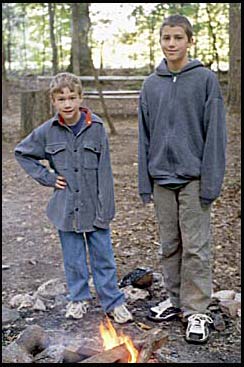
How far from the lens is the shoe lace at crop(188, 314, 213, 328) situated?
313 cm

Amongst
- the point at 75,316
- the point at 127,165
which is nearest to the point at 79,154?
the point at 75,316

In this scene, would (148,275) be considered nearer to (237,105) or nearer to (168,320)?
(168,320)

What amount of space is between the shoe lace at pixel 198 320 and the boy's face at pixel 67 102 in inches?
47.0

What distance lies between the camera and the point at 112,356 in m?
2.58

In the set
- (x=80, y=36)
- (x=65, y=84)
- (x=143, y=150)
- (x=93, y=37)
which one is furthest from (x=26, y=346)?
(x=93, y=37)

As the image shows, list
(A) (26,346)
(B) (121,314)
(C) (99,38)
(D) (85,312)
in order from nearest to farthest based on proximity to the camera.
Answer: (A) (26,346) < (B) (121,314) < (D) (85,312) < (C) (99,38)

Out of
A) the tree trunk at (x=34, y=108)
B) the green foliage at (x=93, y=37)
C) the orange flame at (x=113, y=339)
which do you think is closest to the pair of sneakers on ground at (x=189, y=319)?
the orange flame at (x=113, y=339)

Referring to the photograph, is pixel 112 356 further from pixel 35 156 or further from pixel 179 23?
pixel 179 23

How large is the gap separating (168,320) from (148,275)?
0.53 m

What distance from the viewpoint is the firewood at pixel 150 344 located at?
2.63 meters

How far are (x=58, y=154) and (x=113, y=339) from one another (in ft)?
3.14

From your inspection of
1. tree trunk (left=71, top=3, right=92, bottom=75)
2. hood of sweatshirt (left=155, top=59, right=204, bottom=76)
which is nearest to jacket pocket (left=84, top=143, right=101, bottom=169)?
hood of sweatshirt (left=155, top=59, right=204, bottom=76)

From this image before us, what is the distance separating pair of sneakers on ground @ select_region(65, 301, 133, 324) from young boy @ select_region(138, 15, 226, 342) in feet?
1.02

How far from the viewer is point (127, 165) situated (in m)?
8.26
